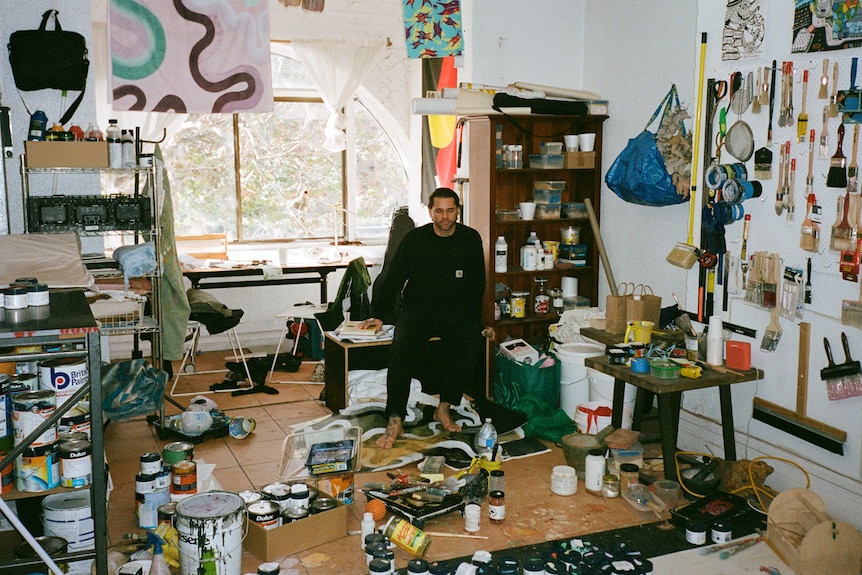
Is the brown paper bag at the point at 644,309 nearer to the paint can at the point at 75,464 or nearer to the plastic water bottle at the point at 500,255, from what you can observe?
the plastic water bottle at the point at 500,255

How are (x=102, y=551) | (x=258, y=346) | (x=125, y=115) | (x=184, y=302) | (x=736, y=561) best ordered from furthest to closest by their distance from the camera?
(x=258, y=346) < (x=125, y=115) < (x=184, y=302) < (x=736, y=561) < (x=102, y=551)

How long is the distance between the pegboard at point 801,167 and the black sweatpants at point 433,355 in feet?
5.07

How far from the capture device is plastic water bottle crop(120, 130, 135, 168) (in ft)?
14.3

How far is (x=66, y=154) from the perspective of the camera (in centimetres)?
421

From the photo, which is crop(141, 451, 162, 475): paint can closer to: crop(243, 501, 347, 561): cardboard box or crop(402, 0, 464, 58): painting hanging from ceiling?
crop(243, 501, 347, 561): cardboard box

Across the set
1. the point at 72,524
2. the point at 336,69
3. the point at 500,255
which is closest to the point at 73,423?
the point at 72,524

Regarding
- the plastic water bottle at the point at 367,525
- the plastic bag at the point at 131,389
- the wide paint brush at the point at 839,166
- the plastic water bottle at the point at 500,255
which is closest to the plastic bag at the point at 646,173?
the plastic water bottle at the point at 500,255

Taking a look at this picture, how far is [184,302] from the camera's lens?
478 cm

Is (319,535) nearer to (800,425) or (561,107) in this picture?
(800,425)

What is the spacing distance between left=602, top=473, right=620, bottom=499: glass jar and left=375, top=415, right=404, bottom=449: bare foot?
3.87 feet

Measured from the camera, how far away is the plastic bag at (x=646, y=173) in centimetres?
447

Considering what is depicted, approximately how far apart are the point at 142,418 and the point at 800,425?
365 cm

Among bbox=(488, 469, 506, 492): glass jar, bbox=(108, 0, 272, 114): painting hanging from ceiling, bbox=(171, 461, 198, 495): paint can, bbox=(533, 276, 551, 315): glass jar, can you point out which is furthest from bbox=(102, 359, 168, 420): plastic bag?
bbox=(533, 276, 551, 315): glass jar

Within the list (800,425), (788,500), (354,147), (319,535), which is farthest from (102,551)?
(354,147)
